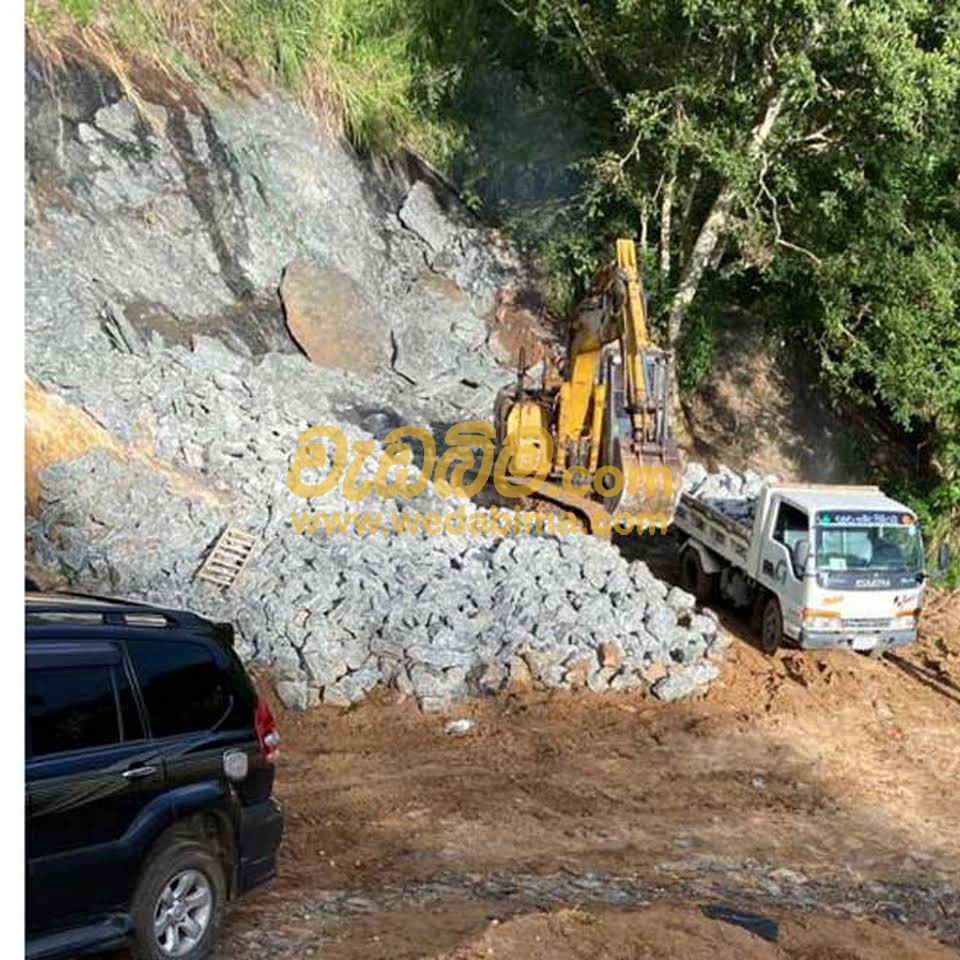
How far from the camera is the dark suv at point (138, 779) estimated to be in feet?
18.6

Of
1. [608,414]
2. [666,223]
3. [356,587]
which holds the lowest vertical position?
[356,587]

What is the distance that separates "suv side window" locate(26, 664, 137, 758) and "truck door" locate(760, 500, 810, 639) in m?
9.62

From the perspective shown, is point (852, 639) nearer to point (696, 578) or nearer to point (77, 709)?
point (696, 578)

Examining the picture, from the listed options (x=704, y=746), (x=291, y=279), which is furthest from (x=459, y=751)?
(x=291, y=279)

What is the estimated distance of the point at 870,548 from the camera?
1429 centimetres

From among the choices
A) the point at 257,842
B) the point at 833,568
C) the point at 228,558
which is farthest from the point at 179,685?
the point at 833,568

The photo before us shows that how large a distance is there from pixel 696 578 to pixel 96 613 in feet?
38.7

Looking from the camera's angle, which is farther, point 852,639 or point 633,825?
point 852,639

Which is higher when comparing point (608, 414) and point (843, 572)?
point (608, 414)

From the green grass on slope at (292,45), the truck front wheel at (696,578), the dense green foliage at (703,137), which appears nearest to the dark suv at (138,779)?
the truck front wheel at (696,578)

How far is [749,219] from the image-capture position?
21109mm

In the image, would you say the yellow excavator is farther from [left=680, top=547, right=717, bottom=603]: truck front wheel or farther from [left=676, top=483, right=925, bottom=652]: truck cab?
[left=680, top=547, right=717, bottom=603]: truck front wheel

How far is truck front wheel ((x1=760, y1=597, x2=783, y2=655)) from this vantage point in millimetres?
14586
